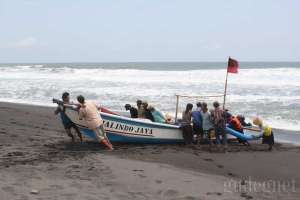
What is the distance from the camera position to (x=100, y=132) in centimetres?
1014

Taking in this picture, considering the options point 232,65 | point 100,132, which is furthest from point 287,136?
point 100,132

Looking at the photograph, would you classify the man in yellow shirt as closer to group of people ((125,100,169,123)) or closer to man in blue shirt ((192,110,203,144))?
group of people ((125,100,169,123))

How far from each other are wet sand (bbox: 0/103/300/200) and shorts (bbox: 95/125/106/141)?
305 mm

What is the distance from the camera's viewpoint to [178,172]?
313 inches

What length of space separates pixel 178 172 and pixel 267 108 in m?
11.6

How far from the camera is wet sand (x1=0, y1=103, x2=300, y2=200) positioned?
21.1 feet

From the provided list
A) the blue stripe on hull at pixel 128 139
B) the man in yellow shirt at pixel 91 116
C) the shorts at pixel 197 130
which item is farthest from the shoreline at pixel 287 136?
the man in yellow shirt at pixel 91 116

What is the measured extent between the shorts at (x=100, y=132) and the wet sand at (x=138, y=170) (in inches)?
12.0

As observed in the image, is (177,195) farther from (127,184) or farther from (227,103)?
(227,103)

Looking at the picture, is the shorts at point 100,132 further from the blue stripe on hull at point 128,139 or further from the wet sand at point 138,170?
the wet sand at point 138,170

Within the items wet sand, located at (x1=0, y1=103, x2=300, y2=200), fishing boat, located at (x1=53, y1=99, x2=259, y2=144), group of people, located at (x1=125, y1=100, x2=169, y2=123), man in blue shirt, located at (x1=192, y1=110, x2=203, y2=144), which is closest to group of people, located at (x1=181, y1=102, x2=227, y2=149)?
man in blue shirt, located at (x1=192, y1=110, x2=203, y2=144)

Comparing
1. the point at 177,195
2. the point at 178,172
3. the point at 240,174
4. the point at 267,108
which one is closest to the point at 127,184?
the point at 177,195

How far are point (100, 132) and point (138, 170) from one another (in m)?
2.44

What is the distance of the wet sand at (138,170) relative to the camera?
6.43 metres
